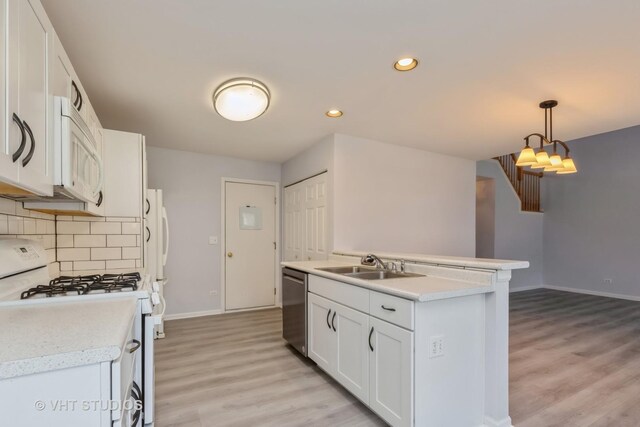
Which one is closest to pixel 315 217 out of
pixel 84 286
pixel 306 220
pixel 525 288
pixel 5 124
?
pixel 306 220

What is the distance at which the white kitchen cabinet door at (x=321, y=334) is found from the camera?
2.46 metres

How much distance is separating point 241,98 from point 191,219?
2.44 m

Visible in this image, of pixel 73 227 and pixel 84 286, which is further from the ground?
pixel 73 227

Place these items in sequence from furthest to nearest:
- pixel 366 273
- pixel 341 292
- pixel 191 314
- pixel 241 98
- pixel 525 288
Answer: pixel 525 288
pixel 191 314
pixel 366 273
pixel 241 98
pixel 341 292

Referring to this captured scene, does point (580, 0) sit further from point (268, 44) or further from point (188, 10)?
point (188, 10)

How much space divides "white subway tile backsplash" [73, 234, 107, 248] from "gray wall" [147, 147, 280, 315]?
1.77m

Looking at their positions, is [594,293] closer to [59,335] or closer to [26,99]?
[59,335]

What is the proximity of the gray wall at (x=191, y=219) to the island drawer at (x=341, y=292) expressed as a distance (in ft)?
7.38

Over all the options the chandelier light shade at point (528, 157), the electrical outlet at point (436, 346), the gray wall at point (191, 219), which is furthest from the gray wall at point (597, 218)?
the gray wall at point (191, 219)

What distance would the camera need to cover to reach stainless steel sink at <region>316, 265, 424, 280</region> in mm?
2576

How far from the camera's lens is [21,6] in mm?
1074

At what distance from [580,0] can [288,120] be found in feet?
7.49

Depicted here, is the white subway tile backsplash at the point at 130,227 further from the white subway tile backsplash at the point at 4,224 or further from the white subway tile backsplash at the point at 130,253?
the white subway tile backsplash at the point at 4,224

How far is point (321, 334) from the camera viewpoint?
2.62 metres
